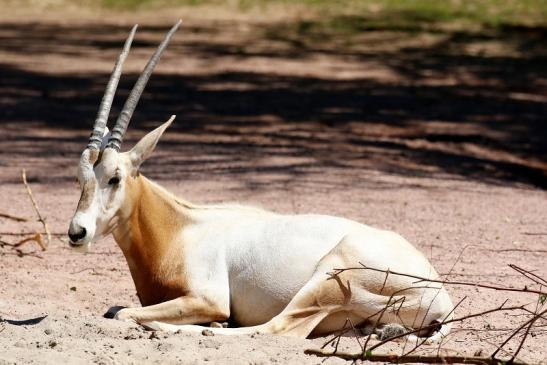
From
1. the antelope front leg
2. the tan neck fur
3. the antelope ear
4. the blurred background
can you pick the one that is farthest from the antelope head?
the blurred background

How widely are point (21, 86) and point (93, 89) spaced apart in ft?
3.05

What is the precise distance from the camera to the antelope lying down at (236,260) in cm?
588

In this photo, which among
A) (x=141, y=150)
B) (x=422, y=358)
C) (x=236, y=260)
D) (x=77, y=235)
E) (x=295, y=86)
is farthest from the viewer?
(x=295, y=86)

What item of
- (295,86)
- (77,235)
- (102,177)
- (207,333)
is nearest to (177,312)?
(207,333)

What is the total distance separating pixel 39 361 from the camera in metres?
5.10

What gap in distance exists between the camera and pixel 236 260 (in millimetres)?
6168

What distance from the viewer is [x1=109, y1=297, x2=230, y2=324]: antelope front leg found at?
5.94 m

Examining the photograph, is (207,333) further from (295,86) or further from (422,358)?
(295,86)

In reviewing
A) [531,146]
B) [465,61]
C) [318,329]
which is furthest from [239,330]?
[465,61]

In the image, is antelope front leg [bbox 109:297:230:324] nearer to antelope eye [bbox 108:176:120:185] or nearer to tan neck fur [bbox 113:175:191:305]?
tan neck fur [bbox 113:175:191:305]

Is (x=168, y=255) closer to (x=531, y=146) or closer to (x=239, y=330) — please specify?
(x=239, y=330)

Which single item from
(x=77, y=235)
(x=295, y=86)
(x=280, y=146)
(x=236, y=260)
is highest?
(x=77, y=235)

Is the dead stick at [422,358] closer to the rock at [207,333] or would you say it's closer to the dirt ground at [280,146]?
the dirt ground at [280,146]

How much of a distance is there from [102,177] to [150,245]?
0.55 metres
